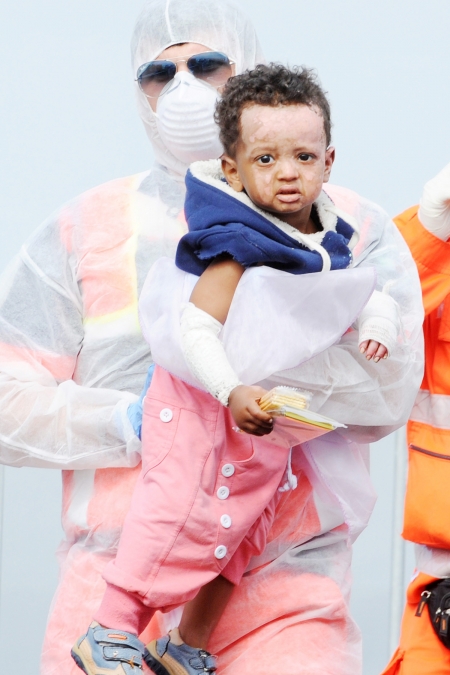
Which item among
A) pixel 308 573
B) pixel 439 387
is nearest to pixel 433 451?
pixel 439 387

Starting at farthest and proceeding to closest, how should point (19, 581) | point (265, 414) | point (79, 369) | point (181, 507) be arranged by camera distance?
point (19, 581) < point (79, 369) < point (181, 507) < point (265, 414)

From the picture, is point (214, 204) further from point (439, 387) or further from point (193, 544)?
point (439, 387)

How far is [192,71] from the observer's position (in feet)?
7.35

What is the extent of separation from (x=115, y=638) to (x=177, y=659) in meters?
0.14

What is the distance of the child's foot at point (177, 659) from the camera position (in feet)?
6.10

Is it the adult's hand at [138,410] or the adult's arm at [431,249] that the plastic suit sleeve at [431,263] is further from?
the adult's hand at [138,410]

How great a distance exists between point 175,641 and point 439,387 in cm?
82

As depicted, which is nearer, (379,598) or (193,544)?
(193,544)

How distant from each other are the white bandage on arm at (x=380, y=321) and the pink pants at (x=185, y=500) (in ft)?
0.68

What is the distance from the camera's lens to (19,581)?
314 centimetres

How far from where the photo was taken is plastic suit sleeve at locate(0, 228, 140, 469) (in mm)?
2059

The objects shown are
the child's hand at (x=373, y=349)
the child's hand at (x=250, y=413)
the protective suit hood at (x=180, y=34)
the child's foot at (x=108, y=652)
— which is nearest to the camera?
the child's hand at (x=250, y=413)

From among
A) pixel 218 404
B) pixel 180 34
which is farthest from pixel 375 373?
pixel 180 34

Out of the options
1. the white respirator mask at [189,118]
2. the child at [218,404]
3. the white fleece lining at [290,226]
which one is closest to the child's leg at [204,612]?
the child at [218,404]
